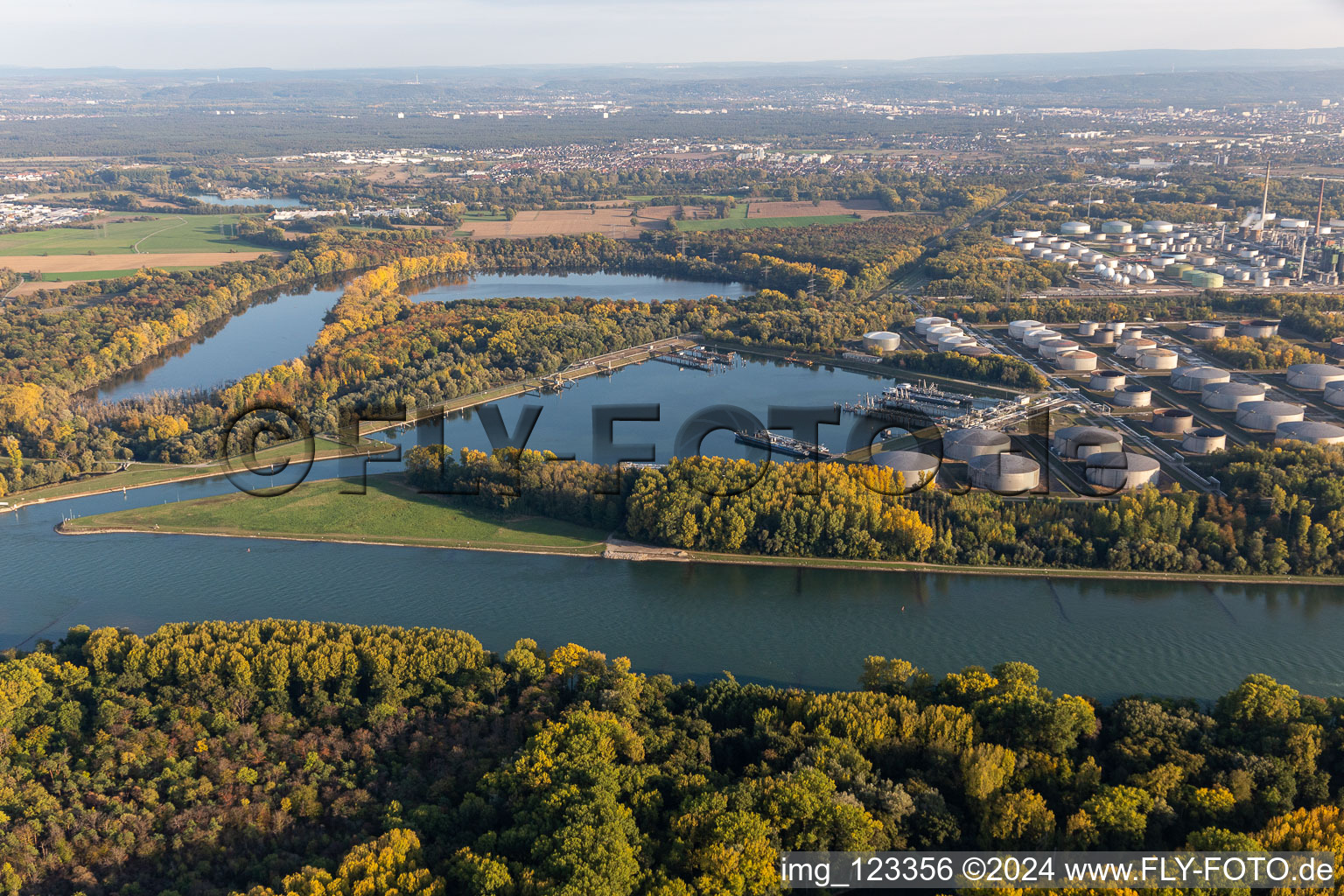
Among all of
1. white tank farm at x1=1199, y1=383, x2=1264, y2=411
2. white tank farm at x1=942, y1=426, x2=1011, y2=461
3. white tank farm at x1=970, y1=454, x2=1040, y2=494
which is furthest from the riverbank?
white tank farm at x1=1199, y1=383, x2=1264, y2=411

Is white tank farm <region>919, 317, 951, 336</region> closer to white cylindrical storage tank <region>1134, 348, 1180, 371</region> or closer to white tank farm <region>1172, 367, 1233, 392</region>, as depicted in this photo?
white cylindrical storage tank <region>1134, 348, 1180, 371</region>

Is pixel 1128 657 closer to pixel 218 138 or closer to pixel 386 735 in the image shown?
pixel 386 735

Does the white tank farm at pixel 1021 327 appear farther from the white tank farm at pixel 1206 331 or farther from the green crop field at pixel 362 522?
the green crop field at pixel 362 522

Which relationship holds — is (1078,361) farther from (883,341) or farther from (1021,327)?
(883,341)

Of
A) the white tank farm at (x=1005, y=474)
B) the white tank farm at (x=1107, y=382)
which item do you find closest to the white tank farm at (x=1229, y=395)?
the white tank farm at (x=1107, y=382)

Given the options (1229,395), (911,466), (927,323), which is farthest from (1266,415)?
(927,323)

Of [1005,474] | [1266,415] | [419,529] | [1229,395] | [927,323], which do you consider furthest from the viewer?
[927,323]
